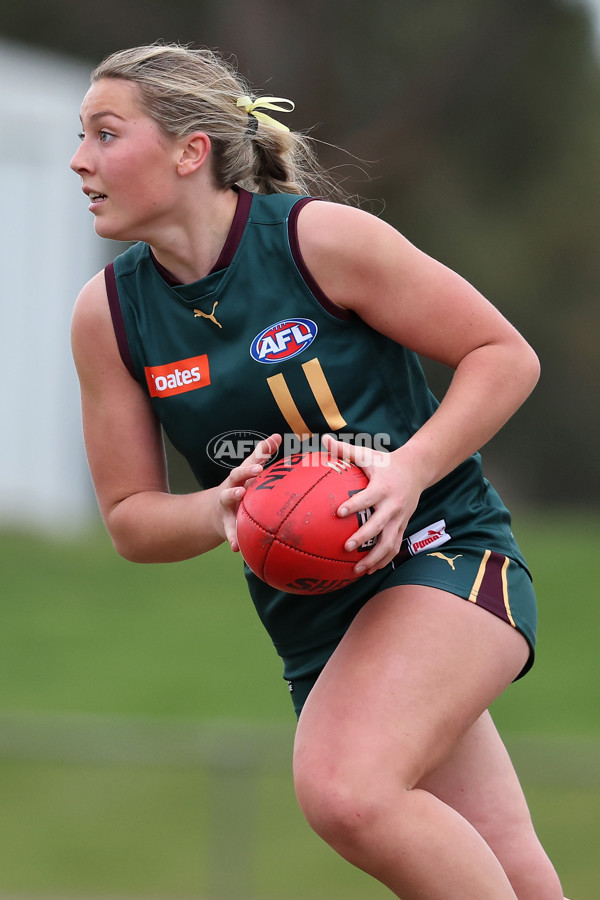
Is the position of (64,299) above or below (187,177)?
above

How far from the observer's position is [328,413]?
283 centimetres

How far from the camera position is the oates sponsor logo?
2.85 meters

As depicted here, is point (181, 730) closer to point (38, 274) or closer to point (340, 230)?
point (340, 230)

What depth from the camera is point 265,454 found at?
2.58 metres

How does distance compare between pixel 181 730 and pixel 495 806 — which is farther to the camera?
pixel 181 730

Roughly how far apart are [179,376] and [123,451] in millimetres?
275

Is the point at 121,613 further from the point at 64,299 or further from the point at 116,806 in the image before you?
the point at 116,806

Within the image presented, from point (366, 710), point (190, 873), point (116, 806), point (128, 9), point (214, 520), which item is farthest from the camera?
point (128, 9)

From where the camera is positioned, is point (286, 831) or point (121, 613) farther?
point (121, 613)

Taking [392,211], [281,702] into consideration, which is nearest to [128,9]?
[392,211]

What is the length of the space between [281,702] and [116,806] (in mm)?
2893

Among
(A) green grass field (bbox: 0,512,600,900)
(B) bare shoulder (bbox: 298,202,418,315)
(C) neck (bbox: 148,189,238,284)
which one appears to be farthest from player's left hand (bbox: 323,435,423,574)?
(A) green grass field (bbox: 0,512,600,900)

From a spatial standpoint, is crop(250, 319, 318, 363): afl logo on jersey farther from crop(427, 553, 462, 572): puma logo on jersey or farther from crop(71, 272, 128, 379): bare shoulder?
crop(427, 553, 462, 572): puma logo on jersey

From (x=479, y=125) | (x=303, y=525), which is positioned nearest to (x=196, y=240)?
(x=303, y=525)
